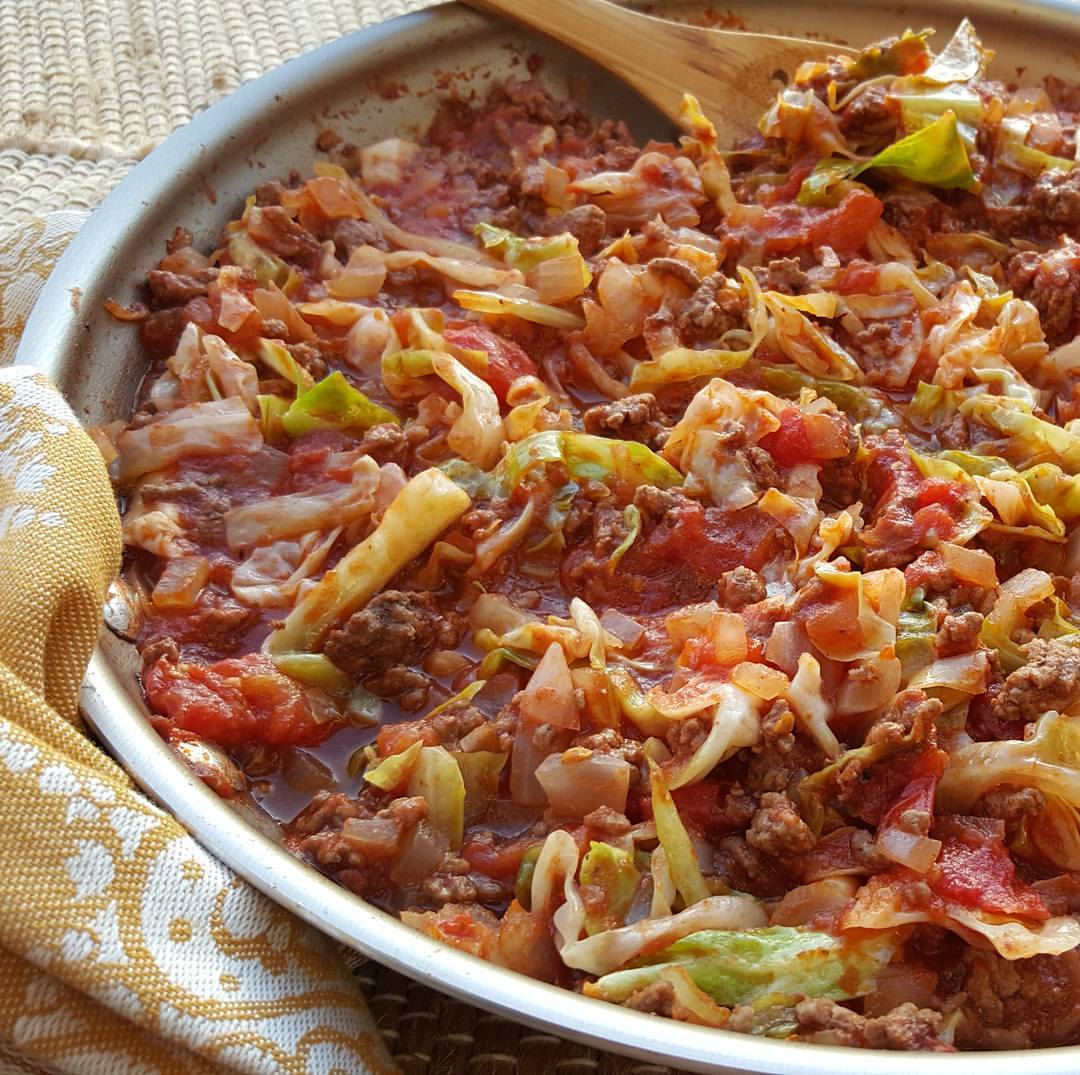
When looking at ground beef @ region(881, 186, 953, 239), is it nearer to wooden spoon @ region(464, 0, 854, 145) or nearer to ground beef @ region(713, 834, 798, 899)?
wooden spoon @ region(464, 0, 854, 145)

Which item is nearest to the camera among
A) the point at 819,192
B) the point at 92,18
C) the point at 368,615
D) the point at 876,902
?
the point at 876,902

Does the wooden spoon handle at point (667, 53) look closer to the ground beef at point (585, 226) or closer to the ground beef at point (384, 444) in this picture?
the ground beef at point (585, 226)

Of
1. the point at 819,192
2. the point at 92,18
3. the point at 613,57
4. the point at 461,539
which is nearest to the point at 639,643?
the point at 461,539

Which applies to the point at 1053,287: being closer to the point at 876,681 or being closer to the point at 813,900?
the point at 876,681

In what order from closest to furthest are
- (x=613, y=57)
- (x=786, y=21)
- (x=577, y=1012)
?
(x=577, y=1012), (x=613, y=57), (x=786, y=21)

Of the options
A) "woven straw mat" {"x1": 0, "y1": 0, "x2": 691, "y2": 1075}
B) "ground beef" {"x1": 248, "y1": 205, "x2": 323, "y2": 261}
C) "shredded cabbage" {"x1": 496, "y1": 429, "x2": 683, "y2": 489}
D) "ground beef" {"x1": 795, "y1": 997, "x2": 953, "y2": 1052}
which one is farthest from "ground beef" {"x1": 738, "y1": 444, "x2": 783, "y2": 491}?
"woven straw mat" {"x1": 0, "y1": 0, "x2": 691, "y2": 1075}

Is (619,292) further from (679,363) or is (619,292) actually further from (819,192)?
(819,192)
